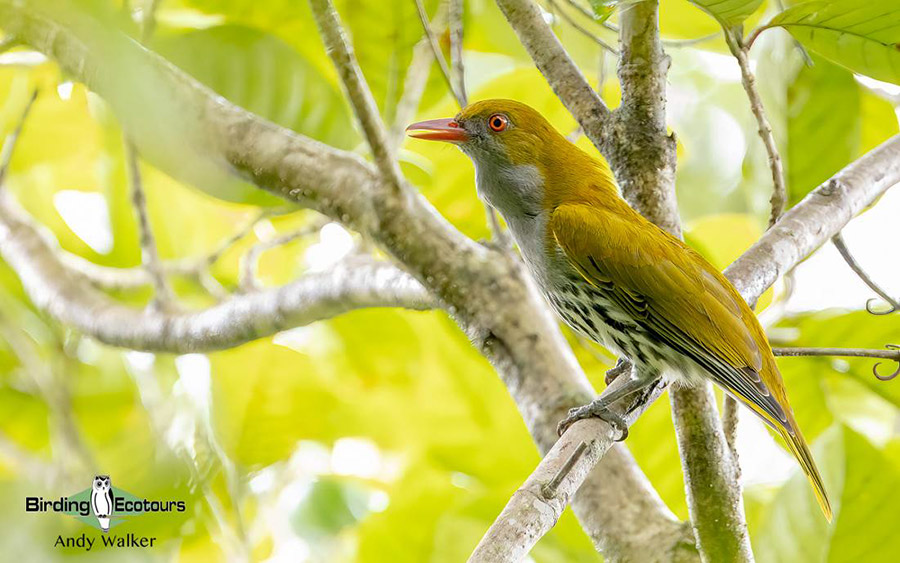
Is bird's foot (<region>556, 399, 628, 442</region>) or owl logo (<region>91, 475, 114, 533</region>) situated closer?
bird's foot (<region>556, 399, 628, 442</region>)

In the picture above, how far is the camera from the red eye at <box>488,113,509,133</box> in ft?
8.44

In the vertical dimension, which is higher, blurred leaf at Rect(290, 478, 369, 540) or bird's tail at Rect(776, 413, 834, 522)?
blurred leaf at Rect(290, 478, 369, 540)

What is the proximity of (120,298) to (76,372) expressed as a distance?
37 cm

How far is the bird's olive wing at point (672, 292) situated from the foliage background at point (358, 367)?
0.39 meters

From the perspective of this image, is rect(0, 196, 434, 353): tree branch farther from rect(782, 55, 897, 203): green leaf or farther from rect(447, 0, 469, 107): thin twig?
rect(782, 55, 897, 203): green leaf

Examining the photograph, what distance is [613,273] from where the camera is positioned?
2.29m

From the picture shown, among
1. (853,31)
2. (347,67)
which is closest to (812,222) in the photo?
(853,31)

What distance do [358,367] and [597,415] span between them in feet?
6.28

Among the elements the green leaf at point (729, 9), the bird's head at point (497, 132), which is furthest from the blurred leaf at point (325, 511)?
the green leaf at point (729, 9)

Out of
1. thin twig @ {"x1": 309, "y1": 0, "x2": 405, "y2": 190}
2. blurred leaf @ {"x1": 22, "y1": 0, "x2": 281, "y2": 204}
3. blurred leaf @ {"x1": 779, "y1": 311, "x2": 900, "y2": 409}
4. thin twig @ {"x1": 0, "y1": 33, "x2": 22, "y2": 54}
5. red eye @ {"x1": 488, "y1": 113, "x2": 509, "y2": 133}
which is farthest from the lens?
red eye @ {"x1": 488, "y1": 113, "x2": 509, "y2": 133}

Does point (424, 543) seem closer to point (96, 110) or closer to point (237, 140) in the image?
point (237, 140)

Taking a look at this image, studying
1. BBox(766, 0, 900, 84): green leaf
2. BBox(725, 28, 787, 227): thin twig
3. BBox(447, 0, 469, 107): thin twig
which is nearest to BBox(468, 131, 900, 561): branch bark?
BBox(725, 28, 787, 227): thin twig

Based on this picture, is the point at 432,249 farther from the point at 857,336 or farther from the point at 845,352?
the point at 857,336

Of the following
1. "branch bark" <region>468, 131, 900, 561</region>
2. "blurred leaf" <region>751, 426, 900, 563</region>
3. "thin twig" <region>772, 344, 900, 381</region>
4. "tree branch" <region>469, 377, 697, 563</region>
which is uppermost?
"branch bark" <region>468, 131, 900, 561</region>
